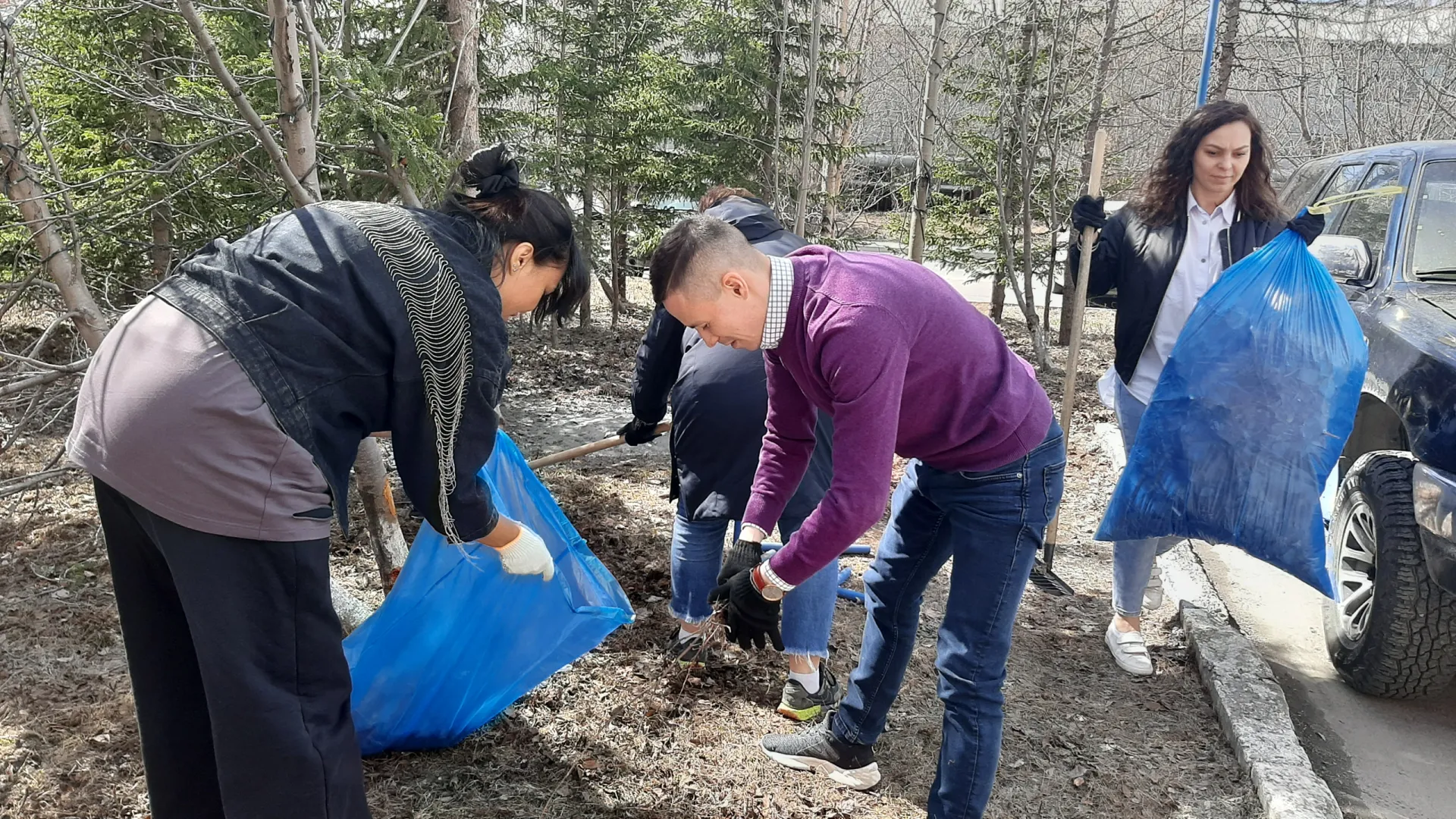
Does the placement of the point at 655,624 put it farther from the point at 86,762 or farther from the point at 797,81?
the point at 797,81

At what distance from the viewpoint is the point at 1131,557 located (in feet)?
11.0

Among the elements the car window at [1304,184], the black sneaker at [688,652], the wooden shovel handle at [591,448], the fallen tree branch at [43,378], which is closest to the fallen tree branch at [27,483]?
the fallen tree branch at [43,378]

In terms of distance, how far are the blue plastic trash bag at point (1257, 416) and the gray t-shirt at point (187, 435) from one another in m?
2.57

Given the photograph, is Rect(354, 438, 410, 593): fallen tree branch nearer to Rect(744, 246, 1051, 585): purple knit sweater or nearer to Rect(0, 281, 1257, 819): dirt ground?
Rect(0, 281, 1257, 819): dirt ground

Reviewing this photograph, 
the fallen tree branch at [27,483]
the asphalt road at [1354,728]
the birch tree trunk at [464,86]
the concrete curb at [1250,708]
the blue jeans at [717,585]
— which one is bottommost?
the asphalt road at [1354,728]

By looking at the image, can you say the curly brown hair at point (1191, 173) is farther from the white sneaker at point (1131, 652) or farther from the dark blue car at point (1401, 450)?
the white sneaker at point (1131, 652)

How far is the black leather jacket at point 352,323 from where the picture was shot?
1547 mm

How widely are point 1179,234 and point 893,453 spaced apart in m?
1.94

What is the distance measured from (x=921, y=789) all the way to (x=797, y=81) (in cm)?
738

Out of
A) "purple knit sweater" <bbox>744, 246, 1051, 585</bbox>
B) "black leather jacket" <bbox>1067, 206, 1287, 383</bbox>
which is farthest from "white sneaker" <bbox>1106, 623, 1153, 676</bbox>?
"purple knit sweater" <bbox>744, 246, 1051, 585</bbox>

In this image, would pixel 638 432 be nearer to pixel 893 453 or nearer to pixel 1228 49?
pixel 893 453

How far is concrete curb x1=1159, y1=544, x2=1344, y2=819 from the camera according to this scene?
2516mm

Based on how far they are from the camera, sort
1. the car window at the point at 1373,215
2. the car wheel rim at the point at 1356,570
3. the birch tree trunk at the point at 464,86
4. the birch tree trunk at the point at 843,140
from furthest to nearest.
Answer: the birch tree trunk at the point at 843,140 → the birch tree trunk at the point at 464,86 → the car window at the point at 1373,215 → the car wheel rim at the point at 1356,570

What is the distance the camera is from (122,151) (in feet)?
19.3
